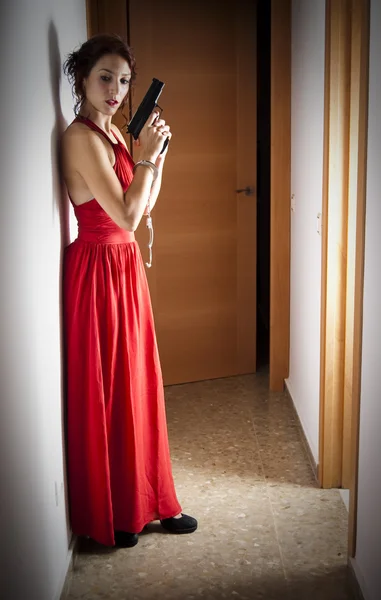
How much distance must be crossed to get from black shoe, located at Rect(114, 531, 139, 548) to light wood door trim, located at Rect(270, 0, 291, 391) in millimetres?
1617

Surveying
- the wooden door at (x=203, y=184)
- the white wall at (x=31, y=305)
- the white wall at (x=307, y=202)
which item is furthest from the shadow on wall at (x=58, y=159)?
the wooden door at (x=203, y=184)

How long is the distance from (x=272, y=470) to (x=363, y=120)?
1.55 metres

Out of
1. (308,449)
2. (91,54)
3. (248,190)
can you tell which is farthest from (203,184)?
(91,54)

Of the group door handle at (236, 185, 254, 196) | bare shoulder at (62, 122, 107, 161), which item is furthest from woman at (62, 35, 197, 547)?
door handle at (236, 185, 254, 196)

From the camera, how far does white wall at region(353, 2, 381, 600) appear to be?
Answer: 6.40 ft

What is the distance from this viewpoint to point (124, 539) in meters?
2.56

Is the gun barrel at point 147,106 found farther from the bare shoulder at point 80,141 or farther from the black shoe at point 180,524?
the black shoe at point 180,524

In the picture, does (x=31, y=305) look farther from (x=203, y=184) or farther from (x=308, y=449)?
(x=203, y=184)

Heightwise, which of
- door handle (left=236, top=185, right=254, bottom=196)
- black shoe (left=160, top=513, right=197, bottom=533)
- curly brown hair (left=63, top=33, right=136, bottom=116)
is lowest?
black shoe (left=160, top=513, right=197, bottom=533)

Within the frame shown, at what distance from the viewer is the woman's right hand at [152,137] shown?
2371mm

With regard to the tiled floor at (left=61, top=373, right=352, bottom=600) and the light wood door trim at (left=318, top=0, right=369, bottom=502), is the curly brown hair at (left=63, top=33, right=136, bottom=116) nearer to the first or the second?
the light wood door trim at (left=318, top=0, right=369, bottom=502)

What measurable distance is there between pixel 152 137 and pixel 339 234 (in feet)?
2.62

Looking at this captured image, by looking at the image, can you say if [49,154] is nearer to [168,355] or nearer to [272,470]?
[272,470]

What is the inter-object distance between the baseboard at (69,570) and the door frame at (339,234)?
91 centimetres
